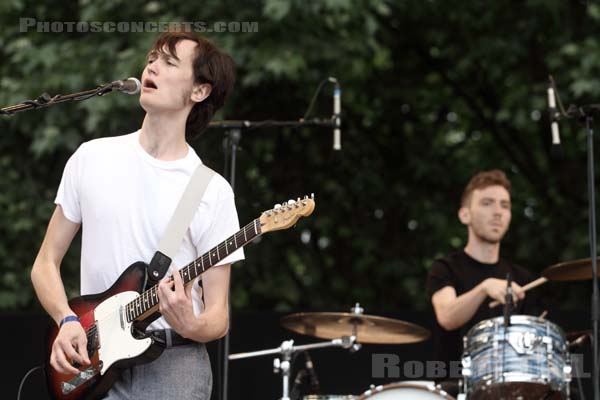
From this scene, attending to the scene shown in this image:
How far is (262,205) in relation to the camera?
26.2 ft

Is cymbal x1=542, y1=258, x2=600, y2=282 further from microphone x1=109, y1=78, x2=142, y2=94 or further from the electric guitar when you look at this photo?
microphone x1=109, y1=78, x2=142, y2=94

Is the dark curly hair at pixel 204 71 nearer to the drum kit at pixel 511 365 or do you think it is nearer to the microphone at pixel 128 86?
the microphone at pixel 128 86

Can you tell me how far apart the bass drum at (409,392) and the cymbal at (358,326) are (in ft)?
→ 2.40

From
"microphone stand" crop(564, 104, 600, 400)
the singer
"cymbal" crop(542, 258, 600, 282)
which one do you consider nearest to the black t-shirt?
"cymbal" crop(542, 258, 600, 282)

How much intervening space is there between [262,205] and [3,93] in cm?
219

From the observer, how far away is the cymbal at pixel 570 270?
202 inches

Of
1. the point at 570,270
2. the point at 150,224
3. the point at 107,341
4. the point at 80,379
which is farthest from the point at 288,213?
the point at 570,270

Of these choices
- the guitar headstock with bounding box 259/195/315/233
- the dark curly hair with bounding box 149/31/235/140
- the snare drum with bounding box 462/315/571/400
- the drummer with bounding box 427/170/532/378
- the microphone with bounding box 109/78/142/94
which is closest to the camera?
the guitar headstock with bounding box 259/195/315/233

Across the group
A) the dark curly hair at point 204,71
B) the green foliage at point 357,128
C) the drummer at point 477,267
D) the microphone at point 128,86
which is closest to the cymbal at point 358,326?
the drummer at point 477,267

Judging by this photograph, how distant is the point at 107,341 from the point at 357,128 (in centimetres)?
548

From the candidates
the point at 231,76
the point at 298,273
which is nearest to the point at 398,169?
the point at 298,273

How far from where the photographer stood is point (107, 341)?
11.3ft

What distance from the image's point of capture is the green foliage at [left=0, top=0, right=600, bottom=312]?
6.83m

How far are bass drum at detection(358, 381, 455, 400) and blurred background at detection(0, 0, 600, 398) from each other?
196cm
